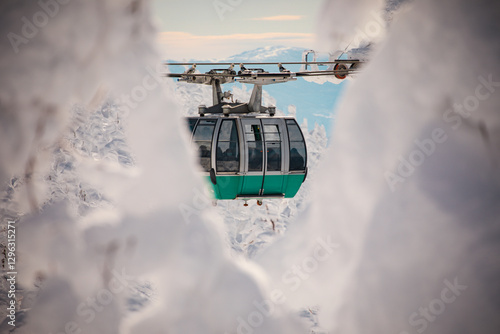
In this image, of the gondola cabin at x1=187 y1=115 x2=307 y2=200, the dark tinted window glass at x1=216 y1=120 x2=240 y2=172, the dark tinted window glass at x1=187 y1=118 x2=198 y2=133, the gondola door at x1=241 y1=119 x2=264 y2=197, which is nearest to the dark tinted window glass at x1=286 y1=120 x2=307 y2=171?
the gondola cabin at x1=187 y1=115 x2=307 y2=200

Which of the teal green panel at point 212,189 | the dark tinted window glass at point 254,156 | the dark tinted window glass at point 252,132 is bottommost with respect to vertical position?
the teal green panel at point 212,189

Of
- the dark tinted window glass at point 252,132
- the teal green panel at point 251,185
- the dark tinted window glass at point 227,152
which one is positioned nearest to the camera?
the dark tinted window glass at point 227,152

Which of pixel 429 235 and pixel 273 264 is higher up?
pixel 429 235

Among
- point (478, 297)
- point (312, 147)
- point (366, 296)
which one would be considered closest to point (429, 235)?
point (478, 297)

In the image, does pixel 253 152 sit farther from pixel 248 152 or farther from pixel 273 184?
pixel 273 184

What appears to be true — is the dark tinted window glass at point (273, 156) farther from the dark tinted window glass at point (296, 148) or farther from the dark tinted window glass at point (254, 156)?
the dark tinted window glass at point (296, 148)

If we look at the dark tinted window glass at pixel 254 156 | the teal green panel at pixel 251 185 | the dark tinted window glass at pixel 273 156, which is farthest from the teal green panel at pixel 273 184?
the dark tinted window glass at pixel 254 156

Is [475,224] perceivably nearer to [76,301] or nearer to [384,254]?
[384,254]

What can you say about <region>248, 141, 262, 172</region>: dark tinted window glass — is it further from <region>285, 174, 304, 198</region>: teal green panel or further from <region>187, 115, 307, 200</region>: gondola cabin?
<region>285, 174, 304, 198</region>: teal green panel
